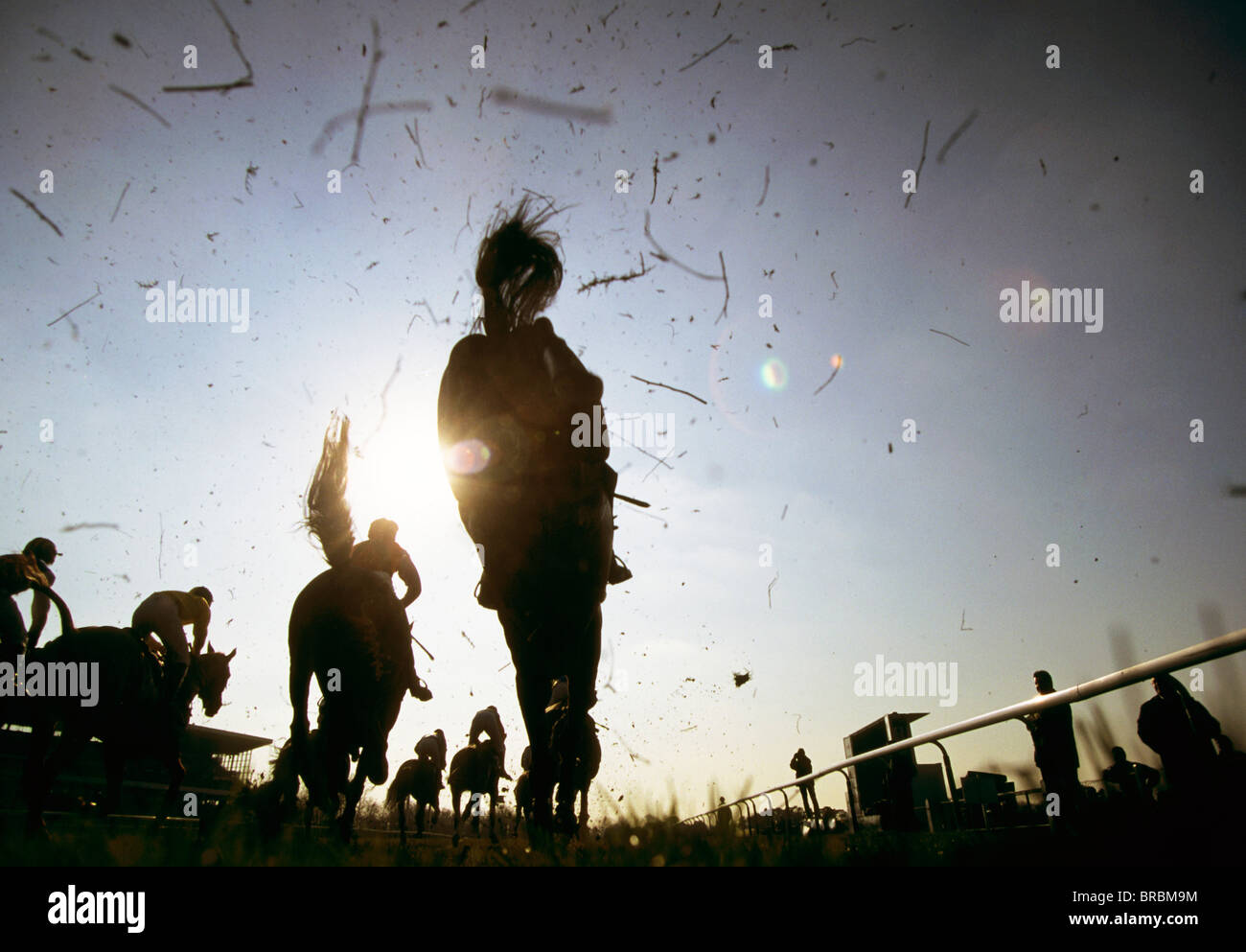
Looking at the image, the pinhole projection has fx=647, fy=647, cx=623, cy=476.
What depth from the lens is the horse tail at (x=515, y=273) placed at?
3719 mm

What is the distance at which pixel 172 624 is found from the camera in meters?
7.10

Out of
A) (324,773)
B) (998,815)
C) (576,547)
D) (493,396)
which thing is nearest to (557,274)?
(493,396)

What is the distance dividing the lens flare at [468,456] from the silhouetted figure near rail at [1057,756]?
11.9 ft

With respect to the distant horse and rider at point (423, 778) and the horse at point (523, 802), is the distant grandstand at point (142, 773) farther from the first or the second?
the distant horse and rider at point (423, 778)

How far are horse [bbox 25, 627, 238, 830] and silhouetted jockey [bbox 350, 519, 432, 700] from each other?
7.41ft

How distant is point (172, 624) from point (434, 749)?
11.1m

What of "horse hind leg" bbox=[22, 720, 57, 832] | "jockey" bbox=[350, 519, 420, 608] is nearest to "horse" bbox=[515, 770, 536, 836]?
"jockey" bbox=[350, 519, 420, 608]

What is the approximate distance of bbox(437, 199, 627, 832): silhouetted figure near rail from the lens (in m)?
3.68

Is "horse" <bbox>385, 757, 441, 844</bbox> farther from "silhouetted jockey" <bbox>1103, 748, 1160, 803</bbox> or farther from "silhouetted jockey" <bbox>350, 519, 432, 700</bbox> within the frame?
"silhouetted jockey" <bbox>1103, 748, 1160, 803</bbox>

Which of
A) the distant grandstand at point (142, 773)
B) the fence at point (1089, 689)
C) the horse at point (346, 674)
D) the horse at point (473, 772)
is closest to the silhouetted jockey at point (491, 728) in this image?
the horse at point (473, 772)

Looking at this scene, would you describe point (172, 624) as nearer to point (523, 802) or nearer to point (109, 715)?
point (109, 715)
